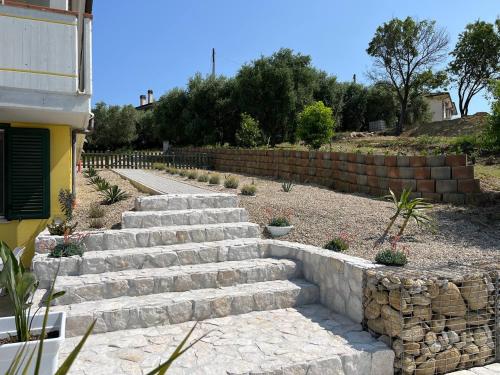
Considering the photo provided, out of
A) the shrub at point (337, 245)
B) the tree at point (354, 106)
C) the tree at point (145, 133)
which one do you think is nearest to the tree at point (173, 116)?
the tree at point (145, 133)

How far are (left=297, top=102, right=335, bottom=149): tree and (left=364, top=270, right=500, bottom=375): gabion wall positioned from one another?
44.1ft

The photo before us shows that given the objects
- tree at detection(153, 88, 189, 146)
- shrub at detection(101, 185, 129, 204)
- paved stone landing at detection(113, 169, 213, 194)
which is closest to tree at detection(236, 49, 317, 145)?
tree at detection(153, 88, 189, 146)

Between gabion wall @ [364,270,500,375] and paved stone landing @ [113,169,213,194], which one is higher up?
paved stone landing @ [113,169,213,194]

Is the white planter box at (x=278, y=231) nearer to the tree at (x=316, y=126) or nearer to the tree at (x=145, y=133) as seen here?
the tree at (x=316, y=126)

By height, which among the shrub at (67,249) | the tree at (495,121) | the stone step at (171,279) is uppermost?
the tree at (495,121)

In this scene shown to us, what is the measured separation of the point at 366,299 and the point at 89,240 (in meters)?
3.67

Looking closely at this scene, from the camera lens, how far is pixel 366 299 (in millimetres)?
4348

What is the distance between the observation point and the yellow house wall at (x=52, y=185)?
645 centimetres

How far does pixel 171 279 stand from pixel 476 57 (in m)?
31.7

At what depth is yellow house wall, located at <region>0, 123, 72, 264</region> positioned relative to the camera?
6445 mm

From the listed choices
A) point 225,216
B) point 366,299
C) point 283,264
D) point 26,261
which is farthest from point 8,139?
point 366,299

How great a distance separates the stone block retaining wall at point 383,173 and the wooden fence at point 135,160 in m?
7.75

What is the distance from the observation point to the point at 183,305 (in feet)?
14.9

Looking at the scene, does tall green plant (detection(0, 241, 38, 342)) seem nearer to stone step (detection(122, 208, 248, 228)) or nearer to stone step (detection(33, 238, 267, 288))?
stone step (detection(33, 238, 267, 288))
